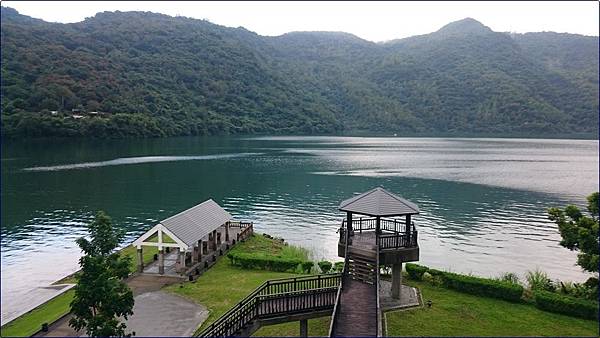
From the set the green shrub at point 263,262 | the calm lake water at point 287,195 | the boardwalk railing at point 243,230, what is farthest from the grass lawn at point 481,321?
the boardwalk railing at point 243,230

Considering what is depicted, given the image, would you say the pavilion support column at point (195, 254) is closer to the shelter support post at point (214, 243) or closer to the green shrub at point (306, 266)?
the shelter support post at point (214, 243)

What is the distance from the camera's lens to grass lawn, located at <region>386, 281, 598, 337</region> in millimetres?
17531

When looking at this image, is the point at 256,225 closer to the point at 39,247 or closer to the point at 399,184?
the point at 39,247

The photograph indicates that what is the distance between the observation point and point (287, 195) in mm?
59344

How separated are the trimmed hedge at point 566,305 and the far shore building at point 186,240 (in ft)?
60.0

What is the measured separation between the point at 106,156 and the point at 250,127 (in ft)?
284

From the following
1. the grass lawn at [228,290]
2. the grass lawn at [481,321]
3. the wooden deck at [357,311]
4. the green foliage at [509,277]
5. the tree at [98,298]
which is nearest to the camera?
the tree at [98,298]

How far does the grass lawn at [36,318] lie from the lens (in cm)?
1767

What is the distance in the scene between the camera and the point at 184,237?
25.3m

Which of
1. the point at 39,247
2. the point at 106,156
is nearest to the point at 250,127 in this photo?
the point at 106,156

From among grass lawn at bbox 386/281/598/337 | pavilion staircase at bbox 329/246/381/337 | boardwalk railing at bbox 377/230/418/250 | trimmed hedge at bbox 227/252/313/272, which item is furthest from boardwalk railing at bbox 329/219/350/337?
trimmed hedge at bbox 227/252/313/272

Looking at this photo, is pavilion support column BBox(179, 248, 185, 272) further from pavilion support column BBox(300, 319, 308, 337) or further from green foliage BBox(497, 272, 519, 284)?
green foliage BBox(497, 272, 519, 284)

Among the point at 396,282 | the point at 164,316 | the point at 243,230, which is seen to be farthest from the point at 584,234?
the point at 243,230

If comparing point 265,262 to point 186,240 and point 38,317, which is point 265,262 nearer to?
point 186,240
